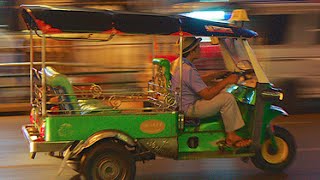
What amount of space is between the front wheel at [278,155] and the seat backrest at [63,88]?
87.8 inches

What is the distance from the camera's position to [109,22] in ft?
17.3

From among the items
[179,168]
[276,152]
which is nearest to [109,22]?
[179,168]

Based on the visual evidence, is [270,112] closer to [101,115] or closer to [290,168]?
[290,168]

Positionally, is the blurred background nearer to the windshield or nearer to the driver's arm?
the windshield

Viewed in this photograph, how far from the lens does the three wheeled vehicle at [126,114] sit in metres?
5.29

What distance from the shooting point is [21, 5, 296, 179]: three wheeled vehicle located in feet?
17.4

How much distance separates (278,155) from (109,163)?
207 centimetres

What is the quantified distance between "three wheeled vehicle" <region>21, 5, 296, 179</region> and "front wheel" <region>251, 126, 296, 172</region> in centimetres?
10

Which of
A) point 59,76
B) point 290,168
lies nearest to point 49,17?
point 59,76

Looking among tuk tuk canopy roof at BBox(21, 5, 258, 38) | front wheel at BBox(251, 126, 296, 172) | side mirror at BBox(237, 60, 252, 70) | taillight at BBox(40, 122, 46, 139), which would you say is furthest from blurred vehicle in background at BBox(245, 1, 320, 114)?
taillight at BBox(40, 122, 46, 139)

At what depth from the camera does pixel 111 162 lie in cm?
552

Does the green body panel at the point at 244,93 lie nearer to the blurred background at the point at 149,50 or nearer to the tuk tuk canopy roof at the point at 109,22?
the tuk tuk canopy roof at the point at 109,22

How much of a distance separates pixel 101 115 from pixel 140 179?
118 centimetres

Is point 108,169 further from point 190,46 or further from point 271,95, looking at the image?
point 271,95
